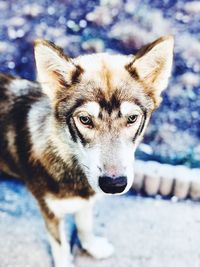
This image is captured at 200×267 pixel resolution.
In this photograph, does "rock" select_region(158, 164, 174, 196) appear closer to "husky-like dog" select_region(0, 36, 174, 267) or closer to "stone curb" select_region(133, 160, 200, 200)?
"stone curb" select_region(133, 160, 200, 200)

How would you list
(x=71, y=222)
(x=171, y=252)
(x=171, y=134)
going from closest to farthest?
(x=171, y=252) < (x=71, y=222) < (x=171, y=134)

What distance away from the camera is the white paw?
373cm

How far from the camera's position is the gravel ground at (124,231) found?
372 centimetres

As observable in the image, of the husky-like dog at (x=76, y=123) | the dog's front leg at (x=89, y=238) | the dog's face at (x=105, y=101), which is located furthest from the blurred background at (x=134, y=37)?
the dog's face at (x=105, y=101)

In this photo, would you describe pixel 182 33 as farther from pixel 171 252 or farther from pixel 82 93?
pixel 171 252

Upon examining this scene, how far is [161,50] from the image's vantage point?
2811 mm

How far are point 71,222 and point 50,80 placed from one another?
1632mm

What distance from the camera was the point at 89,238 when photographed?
12.3ft

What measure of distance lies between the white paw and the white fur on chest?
59cm

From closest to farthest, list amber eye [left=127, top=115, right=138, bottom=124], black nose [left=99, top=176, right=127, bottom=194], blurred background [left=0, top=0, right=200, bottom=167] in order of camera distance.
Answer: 1. black nose [left=99, top=176, right=127, bottom=194]
2. amber eye [left=127, top=115, right=138, bottom=124]
3. blurred background [left=0, top=0, right=200, bottom=167]

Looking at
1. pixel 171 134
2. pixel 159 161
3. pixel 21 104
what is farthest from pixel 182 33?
pixel 21 104

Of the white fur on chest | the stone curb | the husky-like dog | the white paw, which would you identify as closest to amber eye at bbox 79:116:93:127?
the husky-like dog

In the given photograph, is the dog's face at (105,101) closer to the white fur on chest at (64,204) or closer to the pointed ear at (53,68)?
the pointed ear at (53,68)

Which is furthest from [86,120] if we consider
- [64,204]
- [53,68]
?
[64,204]
